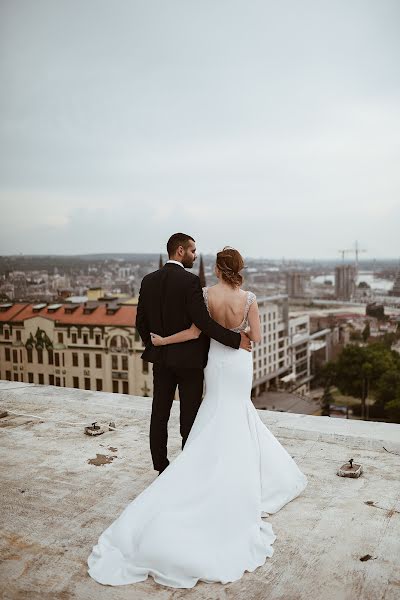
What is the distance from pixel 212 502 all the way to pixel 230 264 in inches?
43.7

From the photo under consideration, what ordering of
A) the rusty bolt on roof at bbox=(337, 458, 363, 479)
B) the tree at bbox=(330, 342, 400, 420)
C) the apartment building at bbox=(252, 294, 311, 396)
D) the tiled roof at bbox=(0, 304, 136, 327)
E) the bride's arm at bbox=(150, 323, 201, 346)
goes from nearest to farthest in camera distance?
the bride's arm at bbox=(150, 323, 201, 346) → the rusty bolt on roof at bbox=(337, 458, 363, 479) → the tiled roof at bbox=(0, 304, 136, 327) → the tree at bbox=(330, 342, 400, 420) → the apartment building at bbox=(252, 294, 311, 396)

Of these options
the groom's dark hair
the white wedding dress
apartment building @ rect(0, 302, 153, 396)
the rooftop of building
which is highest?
the groom's dark hair

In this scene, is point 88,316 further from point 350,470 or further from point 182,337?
point 182,337

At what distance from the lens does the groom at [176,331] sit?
9.02 feet

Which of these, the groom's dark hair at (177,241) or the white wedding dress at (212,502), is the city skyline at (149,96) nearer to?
the groom's dark hair at (177,241)

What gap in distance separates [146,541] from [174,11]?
1284 centimetres

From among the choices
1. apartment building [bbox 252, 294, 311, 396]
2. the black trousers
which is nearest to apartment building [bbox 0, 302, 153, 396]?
the black trousers

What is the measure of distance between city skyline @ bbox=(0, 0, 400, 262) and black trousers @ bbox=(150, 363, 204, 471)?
2.55 ft

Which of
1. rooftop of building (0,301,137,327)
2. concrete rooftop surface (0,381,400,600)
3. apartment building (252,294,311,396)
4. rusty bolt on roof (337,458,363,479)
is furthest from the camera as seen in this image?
apartment building (252,294,311,396)

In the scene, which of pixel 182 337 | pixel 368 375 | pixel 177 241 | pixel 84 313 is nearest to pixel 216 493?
pixel 182 337

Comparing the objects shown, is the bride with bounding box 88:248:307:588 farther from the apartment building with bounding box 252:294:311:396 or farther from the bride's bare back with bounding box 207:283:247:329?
the apartment building with bounding box 252:294:311:396

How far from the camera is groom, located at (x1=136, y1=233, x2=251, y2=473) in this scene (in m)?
2.75

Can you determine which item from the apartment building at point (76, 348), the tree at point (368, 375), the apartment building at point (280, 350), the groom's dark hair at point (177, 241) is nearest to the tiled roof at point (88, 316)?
the apartment building at point (76, 348)

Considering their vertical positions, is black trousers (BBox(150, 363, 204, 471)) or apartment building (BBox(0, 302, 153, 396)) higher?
black trousers (BBox(150, 363, 204, 471))
